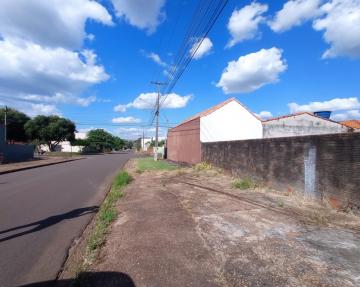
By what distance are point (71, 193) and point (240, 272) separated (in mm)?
8596

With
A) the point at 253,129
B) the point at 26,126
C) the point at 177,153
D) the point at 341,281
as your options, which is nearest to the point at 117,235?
→ the point at 341,281

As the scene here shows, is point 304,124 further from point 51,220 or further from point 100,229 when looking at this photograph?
point 51,220

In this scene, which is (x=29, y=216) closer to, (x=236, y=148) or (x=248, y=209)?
(x=248, y=209)

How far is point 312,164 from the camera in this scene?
8.64m

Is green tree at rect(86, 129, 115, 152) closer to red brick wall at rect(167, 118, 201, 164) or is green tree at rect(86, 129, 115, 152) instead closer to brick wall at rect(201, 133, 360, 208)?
red brick wall at rect(167, 118, 201, 164)

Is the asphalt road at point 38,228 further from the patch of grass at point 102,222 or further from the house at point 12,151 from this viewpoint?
the house at point 12,151

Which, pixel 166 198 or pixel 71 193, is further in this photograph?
pixel 71 193

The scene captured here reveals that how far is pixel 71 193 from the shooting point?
11039 mm

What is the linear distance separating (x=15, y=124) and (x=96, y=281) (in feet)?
197

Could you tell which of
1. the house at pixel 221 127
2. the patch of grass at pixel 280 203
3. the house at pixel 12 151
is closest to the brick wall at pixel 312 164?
the patch of grass at pixel 280 203

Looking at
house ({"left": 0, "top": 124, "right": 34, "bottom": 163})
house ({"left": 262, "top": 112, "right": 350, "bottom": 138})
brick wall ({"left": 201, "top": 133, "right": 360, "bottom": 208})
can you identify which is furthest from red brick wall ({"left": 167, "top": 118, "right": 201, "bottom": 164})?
house ({"left": 0, "top": 124, "right": 34, "bottom": 163})

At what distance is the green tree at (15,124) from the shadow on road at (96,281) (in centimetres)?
5843

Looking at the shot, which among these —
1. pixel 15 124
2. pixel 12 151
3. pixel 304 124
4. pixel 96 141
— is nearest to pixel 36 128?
pixel 15 124

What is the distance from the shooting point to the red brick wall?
24484mm
